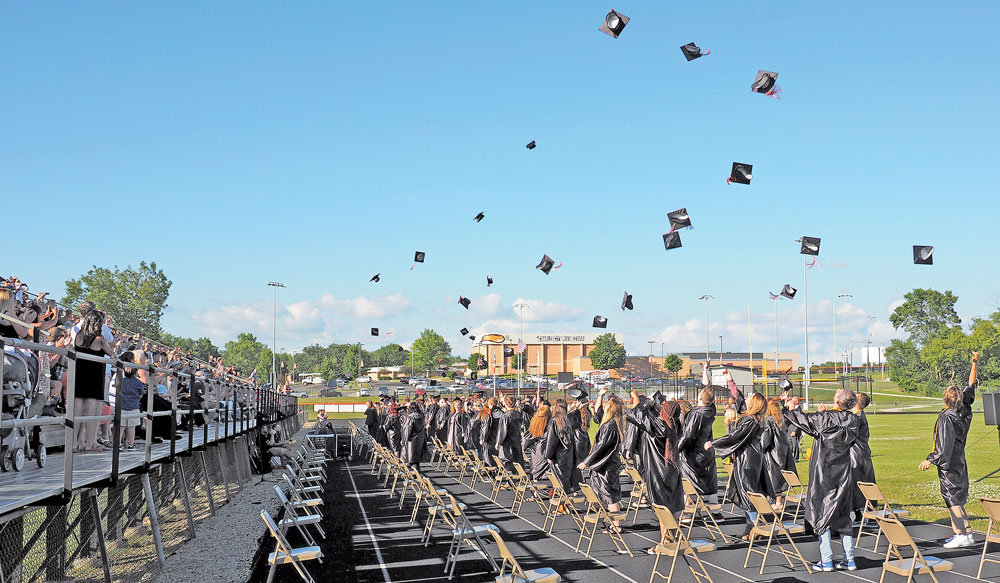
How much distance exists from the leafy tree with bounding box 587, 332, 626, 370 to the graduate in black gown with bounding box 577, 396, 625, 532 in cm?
10029

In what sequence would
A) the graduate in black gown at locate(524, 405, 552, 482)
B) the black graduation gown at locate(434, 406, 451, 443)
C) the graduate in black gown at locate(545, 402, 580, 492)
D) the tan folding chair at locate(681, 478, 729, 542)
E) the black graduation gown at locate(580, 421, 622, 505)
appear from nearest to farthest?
the tan folding chair at locate(681, 478, 729, 542) → the black graduation gown at locate(580, 421, 622, 505) → the graduate in black gown at locate(545, 402, 580, 492) → the graduate in black gown at locate(524, 405, 552, 482) → the black graduation gown at locate(434, 406, 451, 443)

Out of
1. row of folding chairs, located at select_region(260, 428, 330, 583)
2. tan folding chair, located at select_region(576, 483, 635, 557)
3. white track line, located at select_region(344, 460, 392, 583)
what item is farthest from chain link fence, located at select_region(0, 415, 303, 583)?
tan folding chair, located at select_region(576, 483, 635, 557)

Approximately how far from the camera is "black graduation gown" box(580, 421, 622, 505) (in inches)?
431

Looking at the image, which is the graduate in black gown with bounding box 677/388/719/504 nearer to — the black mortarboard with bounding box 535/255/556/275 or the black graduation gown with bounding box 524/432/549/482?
the black graduation gown with bounding box 524/432/549/482

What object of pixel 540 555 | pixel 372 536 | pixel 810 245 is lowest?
pixel 372 536

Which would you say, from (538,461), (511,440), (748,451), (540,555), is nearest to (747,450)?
(748,451)

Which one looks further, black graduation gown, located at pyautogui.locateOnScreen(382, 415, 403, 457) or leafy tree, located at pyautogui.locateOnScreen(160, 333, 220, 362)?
leafy tree, located at pyautogui.locateOnScreen(160, 333, 220, 362)

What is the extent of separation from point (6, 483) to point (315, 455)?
16.6 meters

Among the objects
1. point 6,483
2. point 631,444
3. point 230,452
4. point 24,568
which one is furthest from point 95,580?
point 230,452

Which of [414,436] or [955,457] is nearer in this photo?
[955,457]

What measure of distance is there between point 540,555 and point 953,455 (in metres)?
5.03

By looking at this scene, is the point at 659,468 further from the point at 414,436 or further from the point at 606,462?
the point at 414,436

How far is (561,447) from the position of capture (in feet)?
41.2

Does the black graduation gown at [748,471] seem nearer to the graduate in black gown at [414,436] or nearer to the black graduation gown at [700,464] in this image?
the black graduation gown at [700,464]
